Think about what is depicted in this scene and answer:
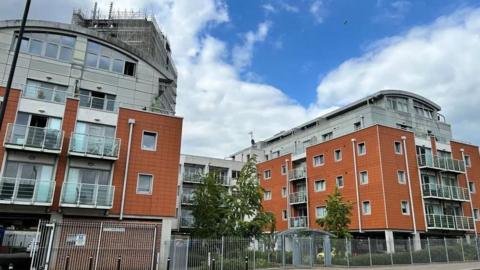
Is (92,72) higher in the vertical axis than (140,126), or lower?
higher

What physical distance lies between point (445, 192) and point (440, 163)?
2.67 metres

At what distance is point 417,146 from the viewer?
35594 mm

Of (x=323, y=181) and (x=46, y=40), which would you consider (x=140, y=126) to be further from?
(x=323, y=181)

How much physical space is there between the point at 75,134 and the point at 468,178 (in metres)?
35.8

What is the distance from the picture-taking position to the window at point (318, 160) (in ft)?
128

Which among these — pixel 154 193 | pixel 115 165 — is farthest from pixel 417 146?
pixel 115 165

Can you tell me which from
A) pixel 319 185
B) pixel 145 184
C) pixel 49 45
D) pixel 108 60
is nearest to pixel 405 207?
pixel 319 185

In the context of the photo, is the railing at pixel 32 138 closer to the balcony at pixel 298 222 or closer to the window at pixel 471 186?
the balcony at pixel 298 222

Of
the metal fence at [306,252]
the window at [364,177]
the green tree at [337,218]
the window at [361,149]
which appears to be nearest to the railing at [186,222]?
the green tree at [337,218]

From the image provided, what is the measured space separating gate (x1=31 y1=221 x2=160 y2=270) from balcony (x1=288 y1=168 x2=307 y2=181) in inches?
869

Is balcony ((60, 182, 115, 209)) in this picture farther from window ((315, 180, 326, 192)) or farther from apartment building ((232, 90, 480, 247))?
window ((315, 180, 326, 192))

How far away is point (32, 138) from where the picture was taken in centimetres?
2214

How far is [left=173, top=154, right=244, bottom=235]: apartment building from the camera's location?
139 ft

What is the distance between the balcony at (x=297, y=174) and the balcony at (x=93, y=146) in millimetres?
22497
